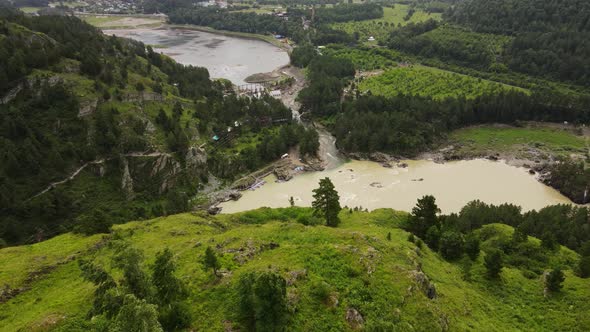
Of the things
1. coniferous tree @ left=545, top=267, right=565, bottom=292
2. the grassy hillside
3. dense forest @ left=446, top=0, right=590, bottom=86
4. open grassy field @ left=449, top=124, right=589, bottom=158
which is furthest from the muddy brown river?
dense forest @ left=446, top=0, right=590, bottom=86

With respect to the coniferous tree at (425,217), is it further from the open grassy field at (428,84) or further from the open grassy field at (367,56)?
the open grassy field at (367,56)

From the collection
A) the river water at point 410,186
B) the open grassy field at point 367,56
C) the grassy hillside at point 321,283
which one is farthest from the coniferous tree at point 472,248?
the open grassy field at point 367,56

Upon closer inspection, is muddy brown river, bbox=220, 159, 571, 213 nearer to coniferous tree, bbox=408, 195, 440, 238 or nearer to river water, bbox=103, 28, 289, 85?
coniferous tree, bbox=408, 195, 440, 238

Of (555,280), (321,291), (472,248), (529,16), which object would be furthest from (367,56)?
(321,291)

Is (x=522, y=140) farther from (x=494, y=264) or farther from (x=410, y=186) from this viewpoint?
(x=494, y=264)

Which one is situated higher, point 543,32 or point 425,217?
point 543,32
